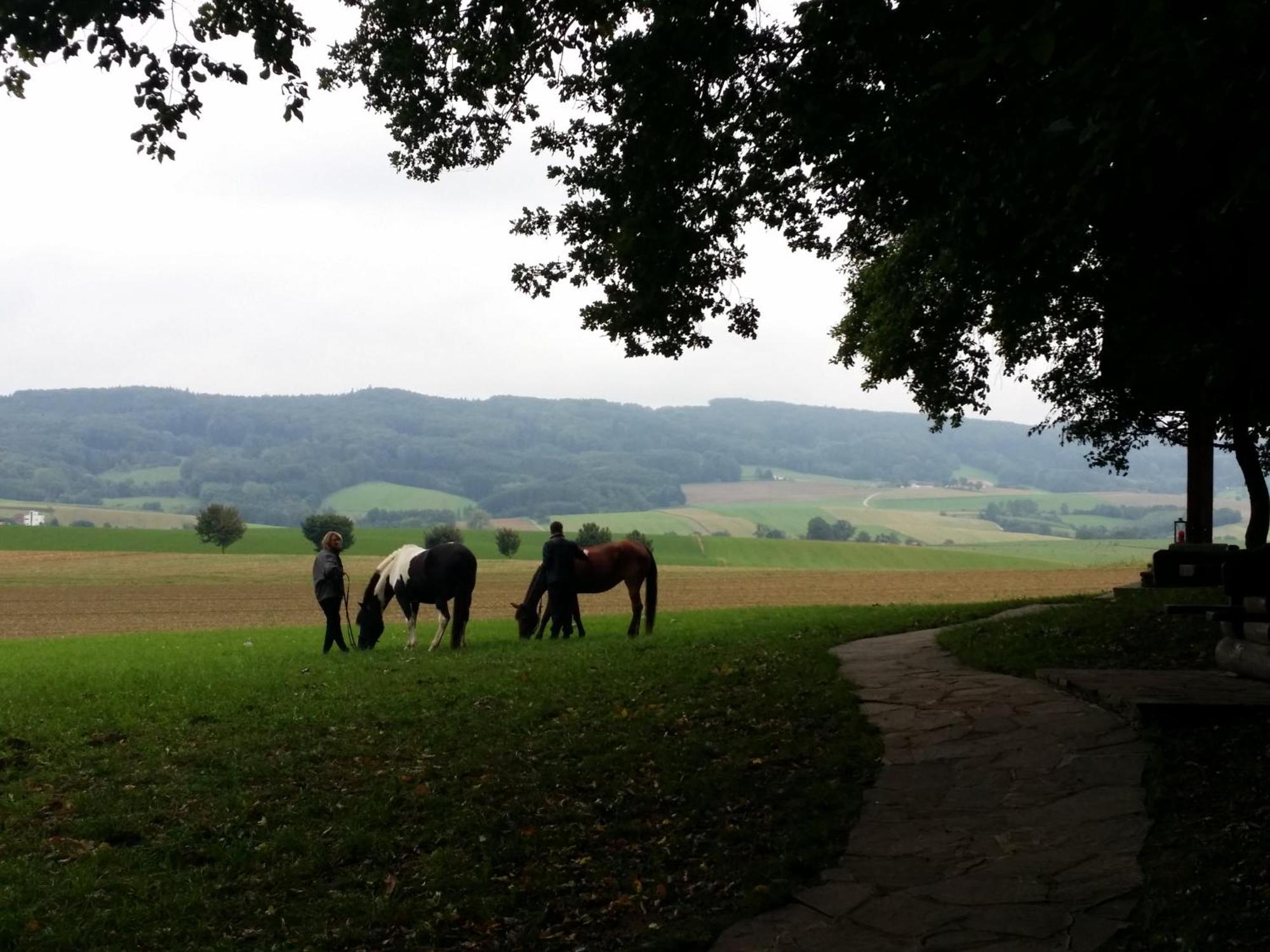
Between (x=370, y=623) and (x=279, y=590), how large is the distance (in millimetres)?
41332

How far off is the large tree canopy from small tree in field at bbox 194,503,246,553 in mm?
77325

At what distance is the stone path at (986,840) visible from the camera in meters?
5.93

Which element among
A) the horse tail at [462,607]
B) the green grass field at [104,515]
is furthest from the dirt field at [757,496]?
the horse tail at [462,607]

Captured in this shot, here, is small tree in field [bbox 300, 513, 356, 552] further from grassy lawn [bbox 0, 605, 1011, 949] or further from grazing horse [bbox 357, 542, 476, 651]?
grassy lawn [bbox 0, 605, 1011, 949]

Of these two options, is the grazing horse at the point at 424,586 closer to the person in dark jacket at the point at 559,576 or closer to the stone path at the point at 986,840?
the person in dark jacket at the point at 559,576

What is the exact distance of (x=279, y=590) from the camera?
58906 millimetres

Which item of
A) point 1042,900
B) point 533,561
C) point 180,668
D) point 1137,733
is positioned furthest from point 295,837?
point 533,561

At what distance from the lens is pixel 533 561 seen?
294ft

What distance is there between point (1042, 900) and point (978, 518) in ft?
553

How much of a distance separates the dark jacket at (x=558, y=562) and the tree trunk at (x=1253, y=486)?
13.9 meters

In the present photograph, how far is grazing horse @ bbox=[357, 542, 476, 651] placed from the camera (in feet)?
64.4

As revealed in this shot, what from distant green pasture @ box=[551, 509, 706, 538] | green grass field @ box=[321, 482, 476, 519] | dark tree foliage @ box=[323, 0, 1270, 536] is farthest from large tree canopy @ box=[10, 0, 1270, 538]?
green grass field @ box=[321, 482, 476, 519]

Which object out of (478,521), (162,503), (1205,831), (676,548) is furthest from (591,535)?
(162,503)

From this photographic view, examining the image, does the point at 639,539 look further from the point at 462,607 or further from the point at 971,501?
the point at 971,501
